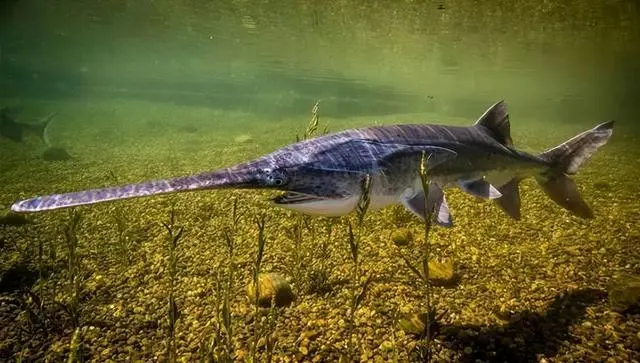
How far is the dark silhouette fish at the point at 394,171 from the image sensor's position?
2.61 m

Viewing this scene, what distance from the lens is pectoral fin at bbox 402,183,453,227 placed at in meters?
3.49

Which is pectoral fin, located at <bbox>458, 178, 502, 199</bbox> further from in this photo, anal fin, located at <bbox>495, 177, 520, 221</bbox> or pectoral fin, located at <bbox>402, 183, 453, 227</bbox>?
anal fin, located at <bbox>495, 177, 520, 221</bbox>

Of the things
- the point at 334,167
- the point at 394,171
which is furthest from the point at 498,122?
the point at 334,167

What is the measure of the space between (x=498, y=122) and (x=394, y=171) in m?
2.27

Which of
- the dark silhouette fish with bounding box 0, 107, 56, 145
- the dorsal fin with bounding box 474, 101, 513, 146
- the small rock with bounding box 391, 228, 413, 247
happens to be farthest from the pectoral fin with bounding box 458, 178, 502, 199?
the dark silhouette fish with bounding box 0, 107, 56, 145

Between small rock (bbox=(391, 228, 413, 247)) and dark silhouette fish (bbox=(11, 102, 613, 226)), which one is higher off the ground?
dark silhouette fish (bbox=(11, 102, 613, 226))

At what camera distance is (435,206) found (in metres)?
3.51

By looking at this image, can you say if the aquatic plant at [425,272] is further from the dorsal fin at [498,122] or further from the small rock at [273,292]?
the dorsal fin at [498,122]

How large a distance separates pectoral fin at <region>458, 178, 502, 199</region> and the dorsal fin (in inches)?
35.4

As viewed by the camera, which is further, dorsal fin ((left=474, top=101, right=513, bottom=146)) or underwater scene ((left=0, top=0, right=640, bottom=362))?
dorsal fin ((left=474, top=101, right=513, bottom=146))

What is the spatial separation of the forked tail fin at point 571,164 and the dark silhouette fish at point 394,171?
0.01 m

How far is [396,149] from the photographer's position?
3.54 meters

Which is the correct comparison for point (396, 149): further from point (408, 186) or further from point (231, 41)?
point (231, 41)

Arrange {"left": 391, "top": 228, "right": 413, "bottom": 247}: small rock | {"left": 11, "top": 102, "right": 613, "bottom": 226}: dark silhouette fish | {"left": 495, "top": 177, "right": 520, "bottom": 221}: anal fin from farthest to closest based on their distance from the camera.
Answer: {"left": 391, "top": 228, "right": 413, "bottom": 247}: small rock → {"left": 495, "top": 177, "right": 520, "bottom": 221}: anal fin → {"left": 11, "top": 102, "right": 613, "bottom": 226}: dark silhouette fish
